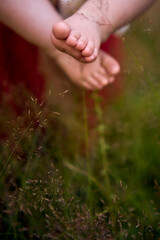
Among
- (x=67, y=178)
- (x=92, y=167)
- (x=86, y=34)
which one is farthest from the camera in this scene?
(x=92, y=167)

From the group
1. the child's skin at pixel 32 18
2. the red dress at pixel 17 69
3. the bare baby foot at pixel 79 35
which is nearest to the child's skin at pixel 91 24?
the bare baby foot at pixel 79 35

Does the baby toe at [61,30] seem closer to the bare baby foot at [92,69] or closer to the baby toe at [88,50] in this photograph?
the baby toe at [88,50]

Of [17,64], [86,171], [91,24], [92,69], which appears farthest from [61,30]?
[17,64]

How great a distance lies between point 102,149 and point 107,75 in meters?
0.38

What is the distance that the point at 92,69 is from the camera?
1.32 metres

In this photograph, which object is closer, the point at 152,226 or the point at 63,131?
the point at 152,226

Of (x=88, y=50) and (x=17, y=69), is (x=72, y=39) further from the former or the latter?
(x=17, y=69)

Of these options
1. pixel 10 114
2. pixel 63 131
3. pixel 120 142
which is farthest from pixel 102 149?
pixel 10 114

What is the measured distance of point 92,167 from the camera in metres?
1.28

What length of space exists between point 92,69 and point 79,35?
0.47 metres

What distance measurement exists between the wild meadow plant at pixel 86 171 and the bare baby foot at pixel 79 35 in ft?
0.43

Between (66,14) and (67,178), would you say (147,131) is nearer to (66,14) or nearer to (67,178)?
(67,178)

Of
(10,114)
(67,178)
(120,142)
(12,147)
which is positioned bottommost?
(120,142)

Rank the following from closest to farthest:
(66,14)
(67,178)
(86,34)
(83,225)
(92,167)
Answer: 1. (83,225)
2. (86,34)
3. (66,14)
4. (67,178)
5. (92,167)
